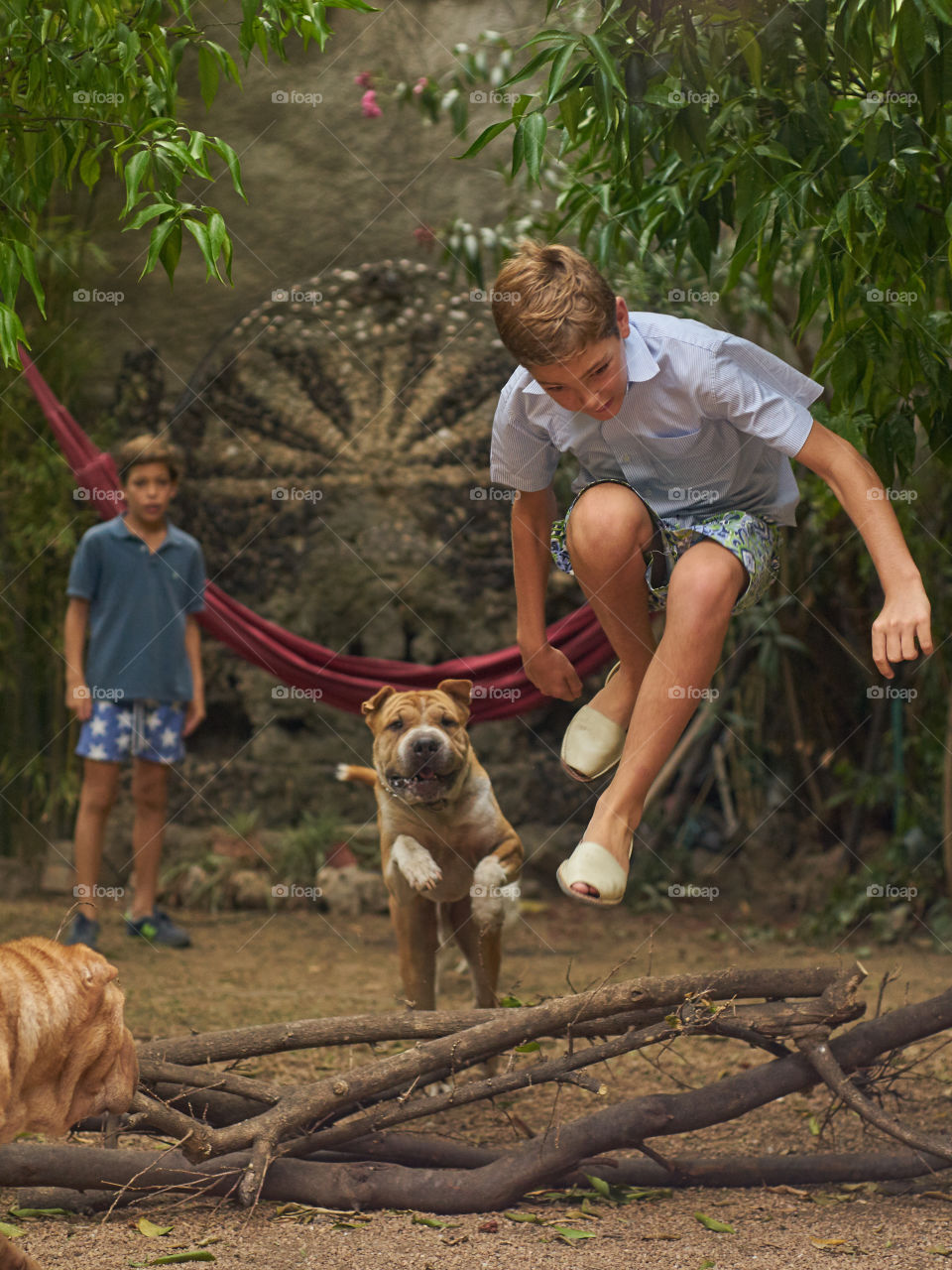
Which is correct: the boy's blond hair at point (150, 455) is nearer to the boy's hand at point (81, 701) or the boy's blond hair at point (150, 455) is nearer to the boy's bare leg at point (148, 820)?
the boy's hand at point (81, 701)

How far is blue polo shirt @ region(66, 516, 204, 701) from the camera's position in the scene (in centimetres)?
380

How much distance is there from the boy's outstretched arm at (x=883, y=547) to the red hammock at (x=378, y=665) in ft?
3.21

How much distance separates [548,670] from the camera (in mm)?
2291

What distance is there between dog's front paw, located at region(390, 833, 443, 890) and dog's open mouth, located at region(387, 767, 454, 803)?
11 cm

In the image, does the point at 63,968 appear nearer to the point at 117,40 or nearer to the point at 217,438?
the point at 117,40

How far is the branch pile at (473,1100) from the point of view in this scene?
1941 mm

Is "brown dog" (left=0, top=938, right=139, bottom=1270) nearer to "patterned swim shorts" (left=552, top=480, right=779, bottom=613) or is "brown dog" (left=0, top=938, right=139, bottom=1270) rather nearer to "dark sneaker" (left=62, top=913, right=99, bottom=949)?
"patterned swim shorts" (left=552, top=480, right=779, bottom=613)

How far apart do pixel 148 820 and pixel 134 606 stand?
631 millimetres

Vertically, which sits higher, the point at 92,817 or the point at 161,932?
A: the point at 92,817
